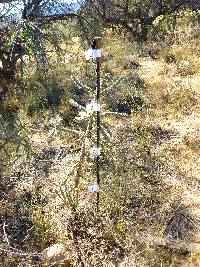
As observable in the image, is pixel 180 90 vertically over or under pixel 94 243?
over

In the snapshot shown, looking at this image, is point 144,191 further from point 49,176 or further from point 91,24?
point 91,24

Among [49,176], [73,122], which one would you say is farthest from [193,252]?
[73,122]

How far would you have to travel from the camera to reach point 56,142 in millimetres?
5703

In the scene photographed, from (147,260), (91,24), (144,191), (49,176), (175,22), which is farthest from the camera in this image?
(175,22)

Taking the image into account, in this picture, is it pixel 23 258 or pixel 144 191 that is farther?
pixel 144 191

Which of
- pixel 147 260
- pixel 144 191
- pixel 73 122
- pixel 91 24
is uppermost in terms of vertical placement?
pixel 91 24

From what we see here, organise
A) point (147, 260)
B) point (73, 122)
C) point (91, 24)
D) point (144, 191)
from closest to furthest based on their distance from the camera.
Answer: point (147, 260), point (144, 191), point (73, 122), point (91, 24)

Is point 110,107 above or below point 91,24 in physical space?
below

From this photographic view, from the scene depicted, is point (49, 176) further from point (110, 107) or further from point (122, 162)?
point (110, 107)

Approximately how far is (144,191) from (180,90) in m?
2.86

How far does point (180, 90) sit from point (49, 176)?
118 inches

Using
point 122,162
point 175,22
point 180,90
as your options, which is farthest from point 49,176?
point 175,22

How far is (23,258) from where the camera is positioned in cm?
363

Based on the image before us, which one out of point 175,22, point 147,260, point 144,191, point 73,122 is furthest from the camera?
point 175,22
